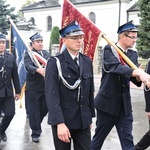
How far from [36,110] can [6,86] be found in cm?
72

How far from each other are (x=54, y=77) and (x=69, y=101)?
292 mm

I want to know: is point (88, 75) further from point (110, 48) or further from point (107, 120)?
point (107, 120)

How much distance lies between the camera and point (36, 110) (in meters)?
6.32

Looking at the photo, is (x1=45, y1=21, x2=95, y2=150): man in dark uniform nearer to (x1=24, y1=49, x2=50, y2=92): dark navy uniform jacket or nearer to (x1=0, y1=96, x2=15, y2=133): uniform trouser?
(x1=0, y1=96, x2=15, y2=133): uniform trouser

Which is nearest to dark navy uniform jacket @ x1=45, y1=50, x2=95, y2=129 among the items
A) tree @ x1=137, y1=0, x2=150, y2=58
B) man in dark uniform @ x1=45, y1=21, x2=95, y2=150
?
man in dark uniform @ x1=45, y1=21, x2=95, y2=150

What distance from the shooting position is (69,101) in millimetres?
3531

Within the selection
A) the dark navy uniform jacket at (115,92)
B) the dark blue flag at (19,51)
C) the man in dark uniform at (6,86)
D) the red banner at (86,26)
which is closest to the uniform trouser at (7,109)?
the man in dark uniform at (6,86)

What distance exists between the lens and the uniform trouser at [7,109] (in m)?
5.86

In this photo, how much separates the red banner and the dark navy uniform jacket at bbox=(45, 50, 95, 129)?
3.84ft

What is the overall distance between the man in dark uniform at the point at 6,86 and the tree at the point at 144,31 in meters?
20.1

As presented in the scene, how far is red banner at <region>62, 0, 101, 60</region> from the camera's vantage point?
15.8ft

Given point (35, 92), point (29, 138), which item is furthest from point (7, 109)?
point (29, 138)

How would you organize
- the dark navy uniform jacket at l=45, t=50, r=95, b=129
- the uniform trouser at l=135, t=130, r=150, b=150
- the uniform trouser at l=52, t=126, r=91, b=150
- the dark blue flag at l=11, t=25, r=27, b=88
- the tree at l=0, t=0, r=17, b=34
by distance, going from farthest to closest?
the tree at l=0, t=0, r=17, b=34, the dark blue flag at l=11, t=25, r=27, b=88, the uniform trouser at l=135, t=130, r=150, b=150, the uniform trouser at l=52, t=126, r=91, b=150, the dark navy uniform jacket at l=45, t=50, r=95, b=129

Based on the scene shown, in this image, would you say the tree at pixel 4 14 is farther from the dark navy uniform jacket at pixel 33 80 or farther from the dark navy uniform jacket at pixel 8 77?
the dark navy uniform jacket at pixel 8 77
